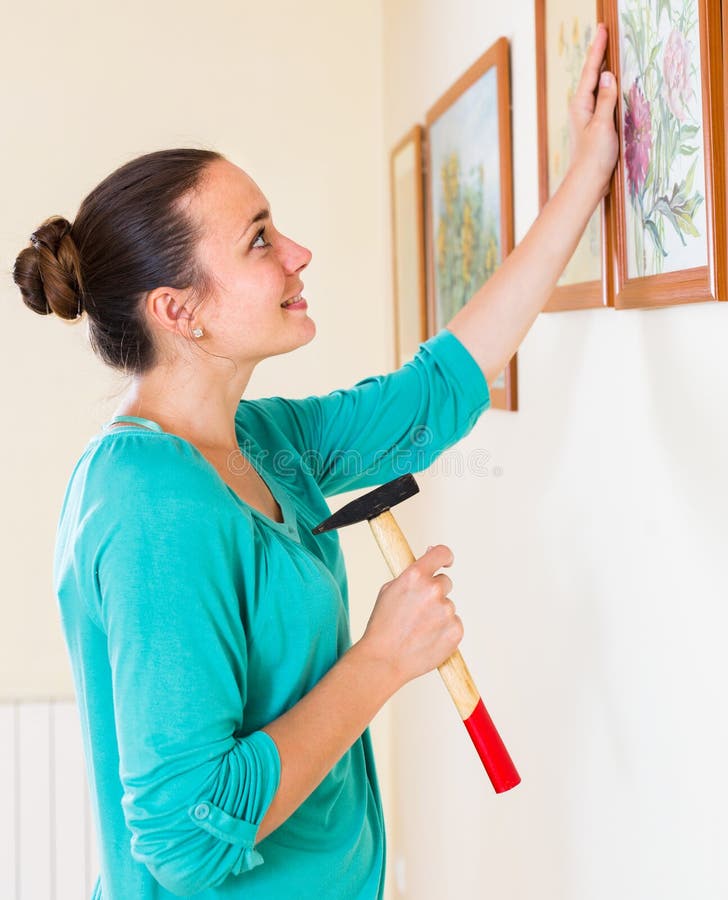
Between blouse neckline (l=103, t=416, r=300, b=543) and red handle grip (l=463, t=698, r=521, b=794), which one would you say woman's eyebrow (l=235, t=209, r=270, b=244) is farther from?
red handle grip (l=463, t=698, r=521, b=794)

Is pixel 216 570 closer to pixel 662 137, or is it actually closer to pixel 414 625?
pixel 414 625

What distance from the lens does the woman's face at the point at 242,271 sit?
1.07m

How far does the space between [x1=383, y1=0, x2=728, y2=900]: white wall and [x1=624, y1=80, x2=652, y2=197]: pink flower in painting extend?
0.48ft

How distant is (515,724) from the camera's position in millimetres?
1588

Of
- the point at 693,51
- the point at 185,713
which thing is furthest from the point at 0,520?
the point at 693,51

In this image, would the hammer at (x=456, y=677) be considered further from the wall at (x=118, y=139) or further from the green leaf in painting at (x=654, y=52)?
the wall at (x=118, y=139)

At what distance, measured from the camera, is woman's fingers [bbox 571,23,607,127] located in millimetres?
1121

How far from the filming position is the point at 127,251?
1056mm

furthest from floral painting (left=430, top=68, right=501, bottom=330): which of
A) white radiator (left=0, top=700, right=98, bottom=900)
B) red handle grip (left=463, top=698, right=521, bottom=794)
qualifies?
white radiator (left=0, top=700, right=98, bottom=900)

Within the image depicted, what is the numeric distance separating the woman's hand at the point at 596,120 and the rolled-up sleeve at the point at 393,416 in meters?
0.30

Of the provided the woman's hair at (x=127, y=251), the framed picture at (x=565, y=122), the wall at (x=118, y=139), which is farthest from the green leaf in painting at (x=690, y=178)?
the wall at (x=118, y=139)

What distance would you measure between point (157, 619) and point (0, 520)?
1791 millimetres

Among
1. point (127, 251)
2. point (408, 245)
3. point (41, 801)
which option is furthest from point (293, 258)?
point (41, 801)

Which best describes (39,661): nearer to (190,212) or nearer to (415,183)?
(415,183)
